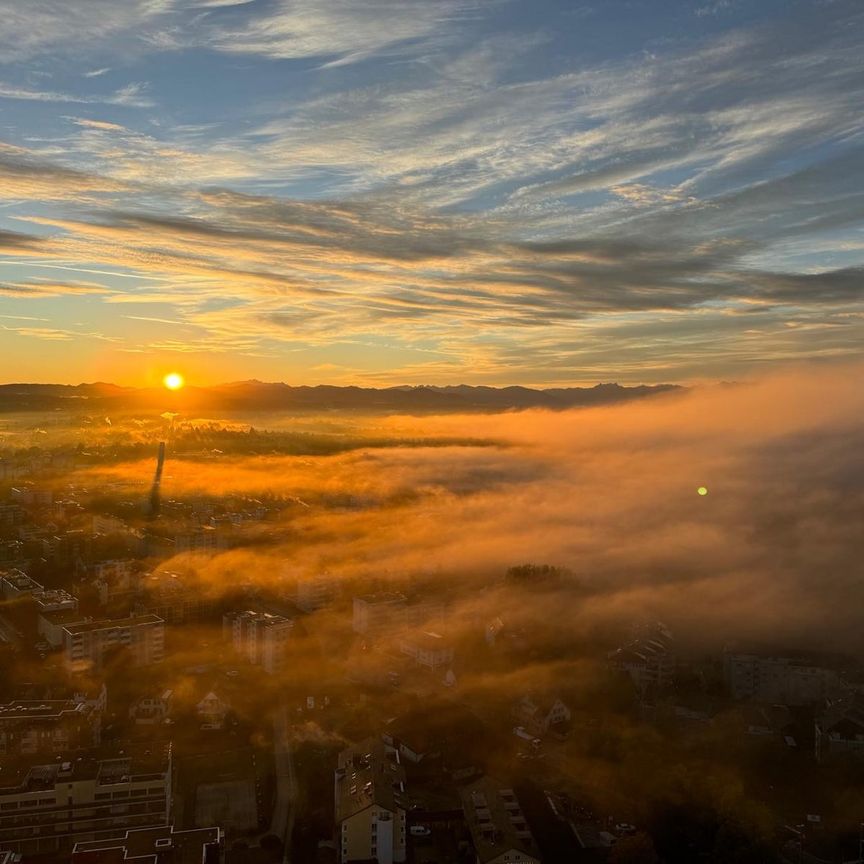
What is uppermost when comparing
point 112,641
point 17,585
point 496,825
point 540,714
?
point 17,585

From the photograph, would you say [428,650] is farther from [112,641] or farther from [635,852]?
[635,852]

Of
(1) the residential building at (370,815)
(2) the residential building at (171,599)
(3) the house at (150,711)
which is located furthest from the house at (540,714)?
(2) the residential building at (171,599)

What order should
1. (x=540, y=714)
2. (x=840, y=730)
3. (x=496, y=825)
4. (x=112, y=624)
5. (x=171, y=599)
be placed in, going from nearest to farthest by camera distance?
(x=496, y=825) < (x=840, y=730) < (x=540, y=714) < (x=112, y=624) < (x=171, y=599)

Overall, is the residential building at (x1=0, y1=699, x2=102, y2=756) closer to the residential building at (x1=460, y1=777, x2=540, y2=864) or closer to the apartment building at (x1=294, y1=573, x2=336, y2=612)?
the residential building at (x1=460, y1=777, x2=540, y2=864)

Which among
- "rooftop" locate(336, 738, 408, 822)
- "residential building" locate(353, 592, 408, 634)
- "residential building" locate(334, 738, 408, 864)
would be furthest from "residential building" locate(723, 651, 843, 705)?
"residential building" locate(334, 738, 408, 864)

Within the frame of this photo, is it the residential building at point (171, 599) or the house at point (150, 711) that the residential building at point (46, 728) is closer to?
the house at point (150, 711)

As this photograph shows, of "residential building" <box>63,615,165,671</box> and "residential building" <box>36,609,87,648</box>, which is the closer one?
"residential building" <box>63,615,165,671</box>

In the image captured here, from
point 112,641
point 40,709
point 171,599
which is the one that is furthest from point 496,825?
point 171,599
